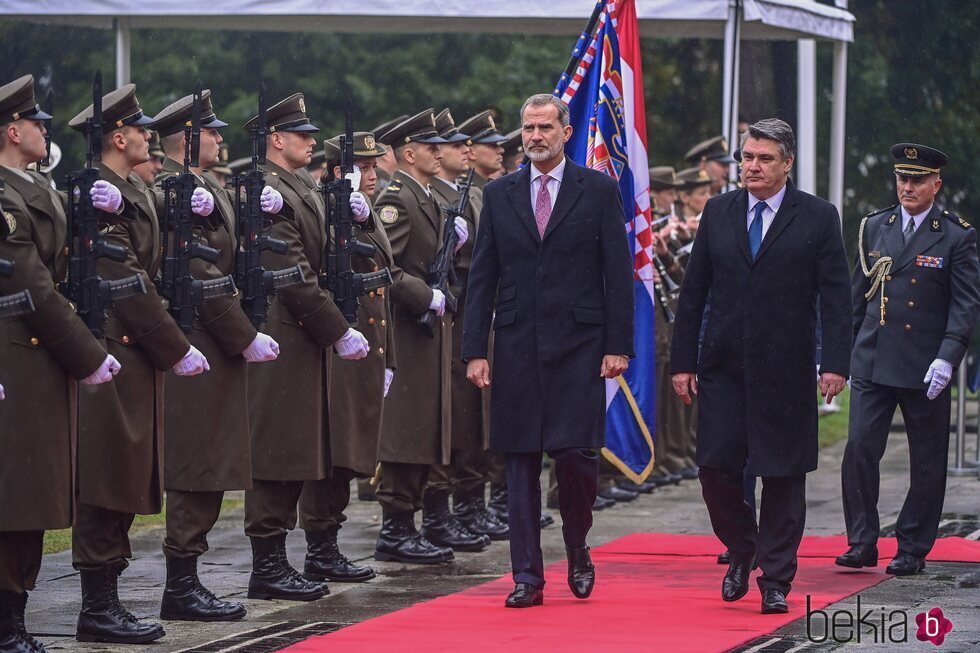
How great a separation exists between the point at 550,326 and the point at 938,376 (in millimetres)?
2091

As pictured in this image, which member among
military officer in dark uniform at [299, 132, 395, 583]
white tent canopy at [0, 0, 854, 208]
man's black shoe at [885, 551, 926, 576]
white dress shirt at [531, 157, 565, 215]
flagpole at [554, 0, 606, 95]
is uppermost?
white tent canopy at [0, 0, 854, 208]

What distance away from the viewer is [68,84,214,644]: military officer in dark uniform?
713 centimetres

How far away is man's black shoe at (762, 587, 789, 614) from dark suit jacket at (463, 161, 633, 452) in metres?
0.95

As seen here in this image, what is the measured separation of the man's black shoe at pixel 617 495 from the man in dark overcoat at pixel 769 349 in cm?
430

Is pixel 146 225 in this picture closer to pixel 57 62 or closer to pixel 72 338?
pixel 72 338

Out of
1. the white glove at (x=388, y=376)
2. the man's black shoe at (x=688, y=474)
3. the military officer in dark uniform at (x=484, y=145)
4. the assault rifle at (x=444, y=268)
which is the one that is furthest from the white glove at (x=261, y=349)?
the man's black shoe at (x=688, y=474)

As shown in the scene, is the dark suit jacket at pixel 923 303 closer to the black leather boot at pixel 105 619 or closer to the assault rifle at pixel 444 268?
the assault rifle at pixel 444 268

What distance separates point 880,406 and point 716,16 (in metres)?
5.72

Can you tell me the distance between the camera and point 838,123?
17391 mm

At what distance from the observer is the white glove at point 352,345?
8422 millimetres

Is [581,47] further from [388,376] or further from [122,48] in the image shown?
[122,48]

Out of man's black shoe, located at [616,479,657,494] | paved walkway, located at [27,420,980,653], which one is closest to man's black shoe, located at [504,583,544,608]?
paved walkway, located at [27,420,980,653]

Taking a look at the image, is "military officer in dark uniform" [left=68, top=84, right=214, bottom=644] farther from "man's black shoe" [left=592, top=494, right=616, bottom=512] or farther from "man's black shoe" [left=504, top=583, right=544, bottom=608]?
"man's black shoe" [left=592, top=494, right=616, bottom=512]

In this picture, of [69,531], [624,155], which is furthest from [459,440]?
[69,531]
